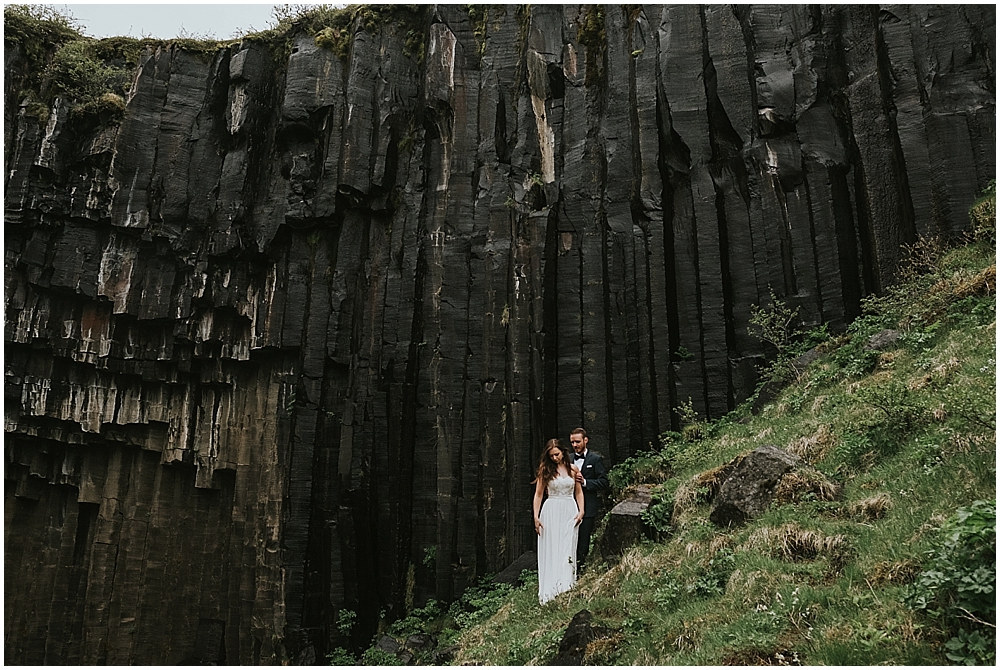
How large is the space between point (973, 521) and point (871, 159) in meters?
10.1

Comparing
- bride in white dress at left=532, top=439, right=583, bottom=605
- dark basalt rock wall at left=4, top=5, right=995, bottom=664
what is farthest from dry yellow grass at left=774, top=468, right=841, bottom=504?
dark basalt rock wall at left=4, top=5, right=995, bottom=664

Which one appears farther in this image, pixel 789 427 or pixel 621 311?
pixel 621 311

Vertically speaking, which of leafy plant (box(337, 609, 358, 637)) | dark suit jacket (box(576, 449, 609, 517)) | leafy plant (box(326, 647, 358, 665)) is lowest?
leafy plant (box(326, 647, 358, 665))

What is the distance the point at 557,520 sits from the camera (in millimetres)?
8969

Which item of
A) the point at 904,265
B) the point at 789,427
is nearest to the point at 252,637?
the point at 789,427

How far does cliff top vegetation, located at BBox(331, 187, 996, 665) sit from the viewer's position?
15.4 ft

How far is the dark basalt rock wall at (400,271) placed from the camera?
44.7 feet

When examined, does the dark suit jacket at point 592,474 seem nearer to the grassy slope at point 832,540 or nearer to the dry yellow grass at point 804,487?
the grassy slope at point 832,540

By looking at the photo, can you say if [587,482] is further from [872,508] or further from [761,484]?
[872,508]

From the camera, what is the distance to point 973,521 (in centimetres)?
468

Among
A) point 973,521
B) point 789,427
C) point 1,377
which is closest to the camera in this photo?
point 973,521

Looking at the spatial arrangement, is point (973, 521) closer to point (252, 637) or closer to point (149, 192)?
point (252, 637)

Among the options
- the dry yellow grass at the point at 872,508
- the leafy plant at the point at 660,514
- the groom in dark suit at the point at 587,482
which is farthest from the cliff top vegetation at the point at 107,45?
the dry yellow grass at the point at 872,508

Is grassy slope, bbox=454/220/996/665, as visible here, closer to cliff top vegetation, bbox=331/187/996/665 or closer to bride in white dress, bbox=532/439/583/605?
cliff top vegetation, bbox=331/187/996/665
